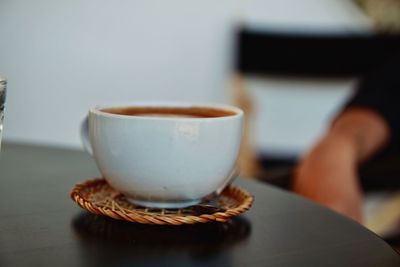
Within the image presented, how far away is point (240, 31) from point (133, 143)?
1.26 metres

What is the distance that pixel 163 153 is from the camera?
46 cm

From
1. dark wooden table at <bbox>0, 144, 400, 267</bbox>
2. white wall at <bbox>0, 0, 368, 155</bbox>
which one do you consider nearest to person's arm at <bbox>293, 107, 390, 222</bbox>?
dark wooden table at <bbox>0, 144, 400, 267</bbox>

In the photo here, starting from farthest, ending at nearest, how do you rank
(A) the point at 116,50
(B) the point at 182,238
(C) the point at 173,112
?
1. (A) the point at 116,50
2. (C) the point at 173,112
3. (B) the point at 182,238

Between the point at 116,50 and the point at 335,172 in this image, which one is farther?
the point at 116,50

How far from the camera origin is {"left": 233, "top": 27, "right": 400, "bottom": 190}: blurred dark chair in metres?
1.68

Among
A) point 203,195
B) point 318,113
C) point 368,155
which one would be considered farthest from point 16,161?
point 318,113

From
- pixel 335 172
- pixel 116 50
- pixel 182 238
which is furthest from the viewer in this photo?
pixel 116 50

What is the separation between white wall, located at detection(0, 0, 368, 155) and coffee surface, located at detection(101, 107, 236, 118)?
1.16 meters

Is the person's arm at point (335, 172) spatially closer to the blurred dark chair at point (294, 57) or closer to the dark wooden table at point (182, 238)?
the dark wooden table at point (182, 238)

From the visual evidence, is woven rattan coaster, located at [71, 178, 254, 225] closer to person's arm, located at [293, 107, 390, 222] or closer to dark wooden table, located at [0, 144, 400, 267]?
dark wooden table, located at [0, 144, 400, 267]

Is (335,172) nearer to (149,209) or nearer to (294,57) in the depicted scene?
(149,209)

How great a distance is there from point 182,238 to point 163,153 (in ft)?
0.21

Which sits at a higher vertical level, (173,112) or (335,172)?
(173,112)

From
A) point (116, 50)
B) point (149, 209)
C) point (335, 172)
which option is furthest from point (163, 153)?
point (116, 50)
